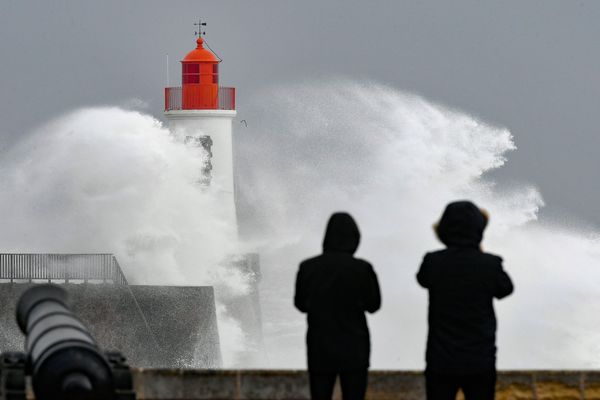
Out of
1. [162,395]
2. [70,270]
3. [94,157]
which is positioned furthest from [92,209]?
[162,395]

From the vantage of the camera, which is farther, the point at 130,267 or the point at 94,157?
the point at 94,157

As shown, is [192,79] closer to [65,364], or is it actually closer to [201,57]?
[201,57]

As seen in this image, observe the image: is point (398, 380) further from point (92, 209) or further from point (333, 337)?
point (92, 209)

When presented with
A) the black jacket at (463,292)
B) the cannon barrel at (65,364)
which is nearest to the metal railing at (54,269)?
the cannon barrel at (65,364)

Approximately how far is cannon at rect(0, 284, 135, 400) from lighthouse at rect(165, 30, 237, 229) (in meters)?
26.0

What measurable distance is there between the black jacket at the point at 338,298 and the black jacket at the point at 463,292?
1.23ft

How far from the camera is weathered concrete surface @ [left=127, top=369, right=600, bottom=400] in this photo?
9906mm

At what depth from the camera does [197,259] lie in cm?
3600

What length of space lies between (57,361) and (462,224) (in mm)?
2245

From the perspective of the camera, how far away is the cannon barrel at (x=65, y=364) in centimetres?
834

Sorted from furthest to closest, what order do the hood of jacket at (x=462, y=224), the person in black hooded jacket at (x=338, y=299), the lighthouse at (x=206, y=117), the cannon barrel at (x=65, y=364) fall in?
the lighthouse at (x=206, y=117) < the person in black hooded jacket at (x=338, y=299) < the cannon barrel at (x=65, y=364) < the hood of jacket at (x=462, y=224)

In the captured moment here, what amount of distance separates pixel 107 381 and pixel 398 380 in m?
2.30

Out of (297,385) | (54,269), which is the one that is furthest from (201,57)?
(297,385)

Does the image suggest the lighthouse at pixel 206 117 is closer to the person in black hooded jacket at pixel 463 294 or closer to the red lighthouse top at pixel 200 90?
the red lighthouse top at pixel 200 90
